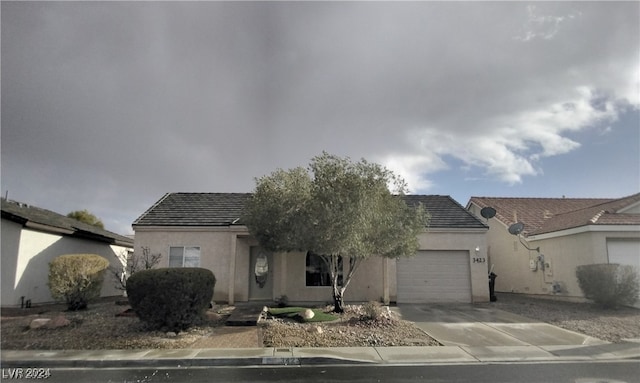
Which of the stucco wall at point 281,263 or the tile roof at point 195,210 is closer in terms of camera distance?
the stucco wall at point 281,263

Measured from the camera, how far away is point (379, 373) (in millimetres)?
7863

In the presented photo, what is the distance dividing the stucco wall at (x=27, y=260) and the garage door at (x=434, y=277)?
1400 centimetres

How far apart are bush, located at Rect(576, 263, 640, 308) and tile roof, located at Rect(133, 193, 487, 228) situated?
15.3 ft

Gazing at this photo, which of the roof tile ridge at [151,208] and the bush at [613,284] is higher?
the roof tile ridge at [151,208]

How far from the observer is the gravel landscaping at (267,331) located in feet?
32.8

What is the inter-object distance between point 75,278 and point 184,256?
15.0 ft

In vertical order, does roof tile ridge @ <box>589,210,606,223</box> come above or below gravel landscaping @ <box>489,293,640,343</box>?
above

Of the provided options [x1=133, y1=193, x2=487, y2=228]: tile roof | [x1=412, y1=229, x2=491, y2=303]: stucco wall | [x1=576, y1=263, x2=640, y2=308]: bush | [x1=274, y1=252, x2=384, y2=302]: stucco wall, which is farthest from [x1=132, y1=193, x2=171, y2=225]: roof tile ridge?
[x1=576, y1=263, x2=640, y2=308]: bush

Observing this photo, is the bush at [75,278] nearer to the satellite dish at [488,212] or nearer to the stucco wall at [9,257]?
the stucco wall at [9,257]

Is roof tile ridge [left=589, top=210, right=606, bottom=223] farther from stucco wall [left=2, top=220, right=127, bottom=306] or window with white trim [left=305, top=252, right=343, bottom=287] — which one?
stucco wall [left=2, top=220, right=127, bottom=306]

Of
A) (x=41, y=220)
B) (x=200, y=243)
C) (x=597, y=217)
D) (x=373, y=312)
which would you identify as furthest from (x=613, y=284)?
(x=41, y=220)

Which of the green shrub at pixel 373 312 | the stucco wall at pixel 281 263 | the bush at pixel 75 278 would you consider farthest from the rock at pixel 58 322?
the green shrub at pixel 373 312

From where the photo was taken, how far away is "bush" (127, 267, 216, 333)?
1046 cm

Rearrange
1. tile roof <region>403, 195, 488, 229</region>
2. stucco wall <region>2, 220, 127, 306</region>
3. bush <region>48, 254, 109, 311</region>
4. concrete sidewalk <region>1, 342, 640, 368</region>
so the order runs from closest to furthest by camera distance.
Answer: concrete sidewalk <region>1, 342, 640, 368</region> → bush <region>48, 254, 109, 311</region> → stucco wall <region>2, 220, 127, 306</region> → tile roof <region>403, 195, 488, 229</region>
